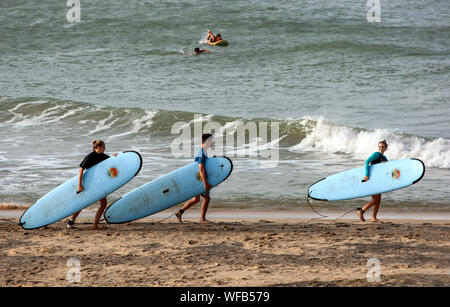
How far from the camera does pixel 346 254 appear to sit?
6555 mm

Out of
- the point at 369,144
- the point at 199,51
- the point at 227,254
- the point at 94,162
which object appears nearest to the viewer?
the point at 227,254

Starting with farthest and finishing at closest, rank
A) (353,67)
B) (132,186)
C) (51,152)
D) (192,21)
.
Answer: (192,21) → (353,67) → (51,152) → (132,186)

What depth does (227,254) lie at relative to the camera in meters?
6.62

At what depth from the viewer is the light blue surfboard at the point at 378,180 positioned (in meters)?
8.37

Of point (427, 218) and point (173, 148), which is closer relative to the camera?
point (427, 218)

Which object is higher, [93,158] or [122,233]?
[93,158]

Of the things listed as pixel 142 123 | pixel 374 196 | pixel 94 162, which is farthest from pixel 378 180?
pixel 142 123

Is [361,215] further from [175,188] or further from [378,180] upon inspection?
[175,188]

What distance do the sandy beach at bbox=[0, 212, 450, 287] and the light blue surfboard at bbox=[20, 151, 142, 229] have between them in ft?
Result: 0.58

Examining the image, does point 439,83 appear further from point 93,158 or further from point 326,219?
point 93,158

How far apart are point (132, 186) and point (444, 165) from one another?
6.23 meters

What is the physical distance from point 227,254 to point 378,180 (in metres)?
2.83
